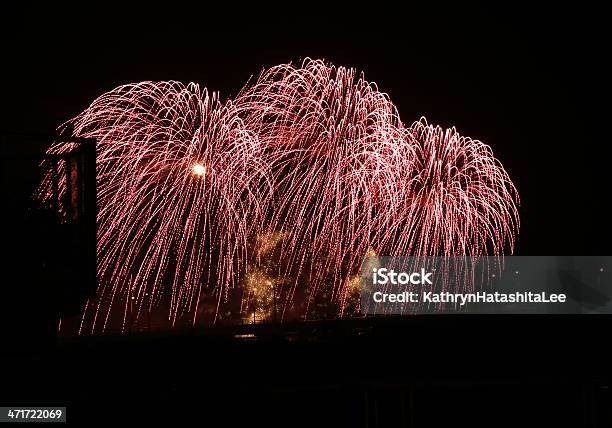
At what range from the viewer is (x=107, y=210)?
1817 centimetres

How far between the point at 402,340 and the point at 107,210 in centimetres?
991

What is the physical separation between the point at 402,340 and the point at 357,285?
65.6ft

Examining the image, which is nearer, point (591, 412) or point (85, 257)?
point (591, 412)

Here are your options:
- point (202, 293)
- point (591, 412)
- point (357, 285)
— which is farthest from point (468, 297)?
point (591, 412)

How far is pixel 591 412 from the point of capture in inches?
300

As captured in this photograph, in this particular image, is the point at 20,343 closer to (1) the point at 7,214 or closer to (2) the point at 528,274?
(1) the point at 7,214

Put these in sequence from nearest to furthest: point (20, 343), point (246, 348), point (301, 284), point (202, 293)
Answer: point (20, 343)
point (246, 348)
point (202, 293)
point (301, 284)

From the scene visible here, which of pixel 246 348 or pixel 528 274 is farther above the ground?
pixel 528 274

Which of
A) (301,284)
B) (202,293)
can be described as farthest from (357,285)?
(202,293)

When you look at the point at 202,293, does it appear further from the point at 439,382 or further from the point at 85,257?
the point at 439,382

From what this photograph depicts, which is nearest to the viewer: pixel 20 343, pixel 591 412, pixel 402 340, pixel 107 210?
pixel 591 412

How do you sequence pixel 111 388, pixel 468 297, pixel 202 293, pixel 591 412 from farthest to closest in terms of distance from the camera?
pixel 202 293 → pixel 468 297 → pixel 591 412 → pixel 111 388

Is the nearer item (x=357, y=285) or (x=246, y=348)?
(x=246, y=348)

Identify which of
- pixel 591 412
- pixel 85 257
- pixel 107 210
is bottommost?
pixel 591 412
